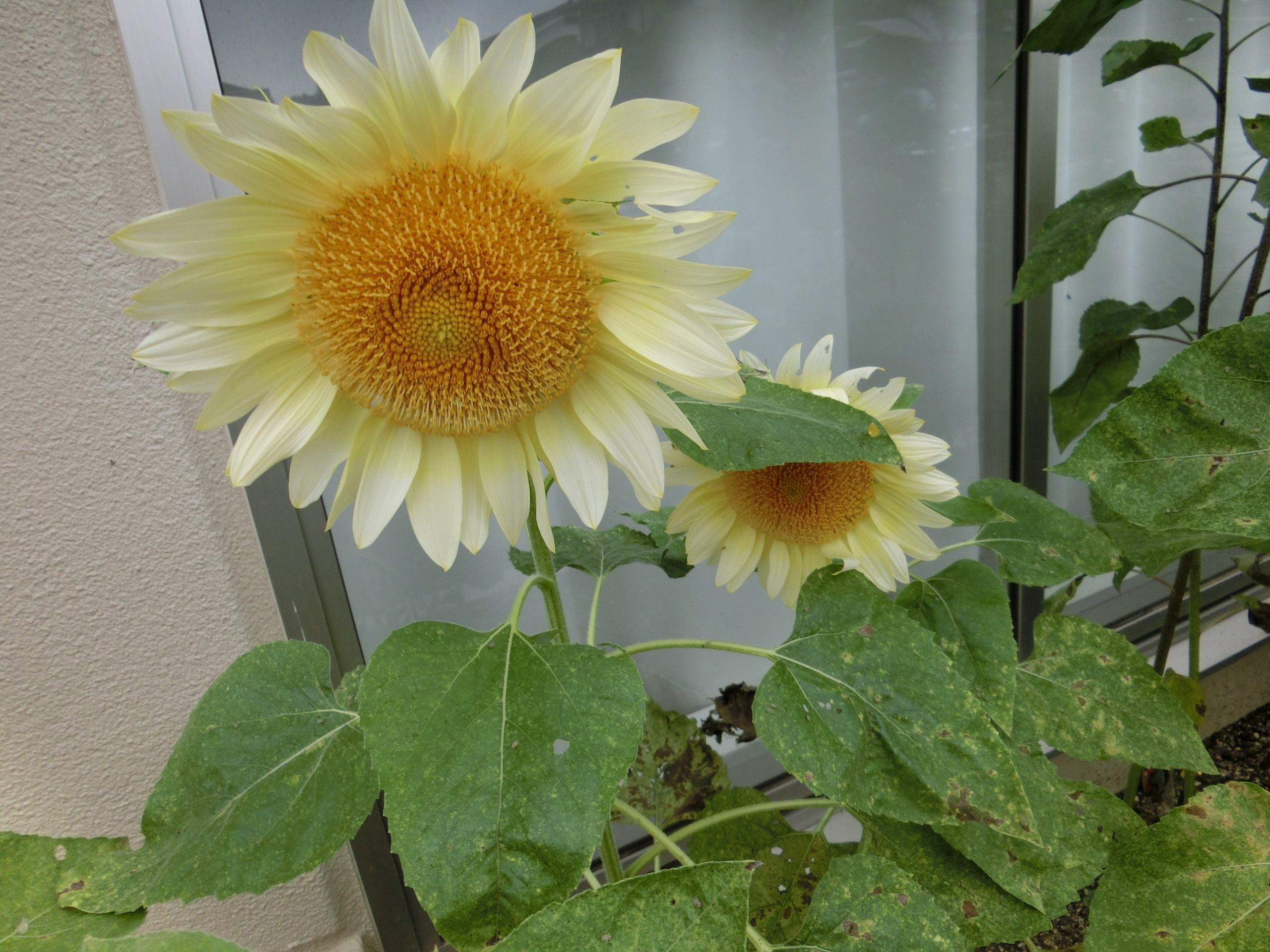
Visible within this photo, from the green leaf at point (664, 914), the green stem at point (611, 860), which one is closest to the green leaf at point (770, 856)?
the green stem at point (611, 860)

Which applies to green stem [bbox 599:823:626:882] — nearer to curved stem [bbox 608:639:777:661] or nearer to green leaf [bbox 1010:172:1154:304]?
curved stem [bbox 608:639:777:661]

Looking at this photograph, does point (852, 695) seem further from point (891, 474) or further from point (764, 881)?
point (764, 881)

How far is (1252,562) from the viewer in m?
1.25

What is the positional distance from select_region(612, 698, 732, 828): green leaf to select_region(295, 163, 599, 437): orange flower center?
2.11ft

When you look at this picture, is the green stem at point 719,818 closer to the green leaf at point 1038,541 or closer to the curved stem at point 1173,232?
the green leaf at point 1038,541

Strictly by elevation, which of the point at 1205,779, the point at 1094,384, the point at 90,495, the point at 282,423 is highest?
the point at 282,423

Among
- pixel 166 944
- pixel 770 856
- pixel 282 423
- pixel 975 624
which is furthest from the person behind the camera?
pixel 770 856

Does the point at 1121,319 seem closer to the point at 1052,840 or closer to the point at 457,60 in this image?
the point at 1052,840

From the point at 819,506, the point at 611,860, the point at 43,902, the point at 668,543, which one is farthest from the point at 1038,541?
the point at 43,902

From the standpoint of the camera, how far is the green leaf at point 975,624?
57 centimetres

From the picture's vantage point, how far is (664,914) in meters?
0.31

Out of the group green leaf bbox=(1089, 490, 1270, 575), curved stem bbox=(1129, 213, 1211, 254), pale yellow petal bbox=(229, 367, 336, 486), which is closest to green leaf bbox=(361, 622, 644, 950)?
pale yellow petal bbox=(229, 367, 336, 486)

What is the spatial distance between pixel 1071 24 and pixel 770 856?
898 mm

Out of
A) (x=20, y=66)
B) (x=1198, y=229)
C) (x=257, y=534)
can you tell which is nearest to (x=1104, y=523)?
(x=257, y=534)
